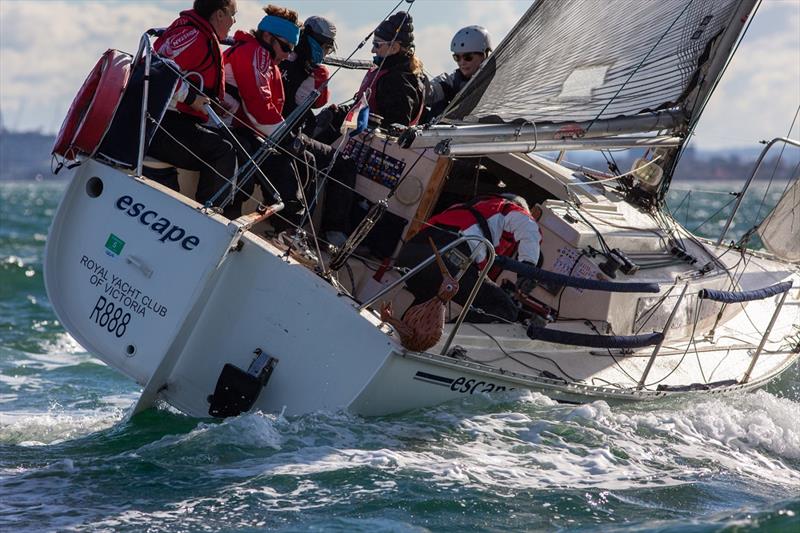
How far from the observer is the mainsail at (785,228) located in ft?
30.7

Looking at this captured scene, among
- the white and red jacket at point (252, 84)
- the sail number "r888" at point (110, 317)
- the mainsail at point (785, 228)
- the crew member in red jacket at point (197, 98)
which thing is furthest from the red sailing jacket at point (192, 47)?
the mainsail at point (785, 228)

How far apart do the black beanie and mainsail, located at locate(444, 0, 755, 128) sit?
26.4 inches

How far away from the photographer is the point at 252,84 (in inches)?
263

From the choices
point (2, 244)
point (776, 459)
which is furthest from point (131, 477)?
point (2, 244)

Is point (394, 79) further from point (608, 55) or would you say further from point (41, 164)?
point (41, 164)

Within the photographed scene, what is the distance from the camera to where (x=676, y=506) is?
206 inches

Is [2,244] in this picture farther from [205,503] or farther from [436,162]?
[205,503]

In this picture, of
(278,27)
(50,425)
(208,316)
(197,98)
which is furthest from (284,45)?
(50,425)

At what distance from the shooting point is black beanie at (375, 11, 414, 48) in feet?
25.7

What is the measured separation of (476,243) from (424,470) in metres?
1.47

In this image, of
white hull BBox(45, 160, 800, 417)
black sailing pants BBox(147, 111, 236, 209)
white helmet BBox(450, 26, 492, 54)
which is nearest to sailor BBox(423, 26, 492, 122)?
white helmet BBox(450, 26, 492, 54)

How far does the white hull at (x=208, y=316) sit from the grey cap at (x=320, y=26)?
6.43 ft

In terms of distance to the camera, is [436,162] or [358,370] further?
[436,162]

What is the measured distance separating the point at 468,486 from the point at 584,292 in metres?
2.11
